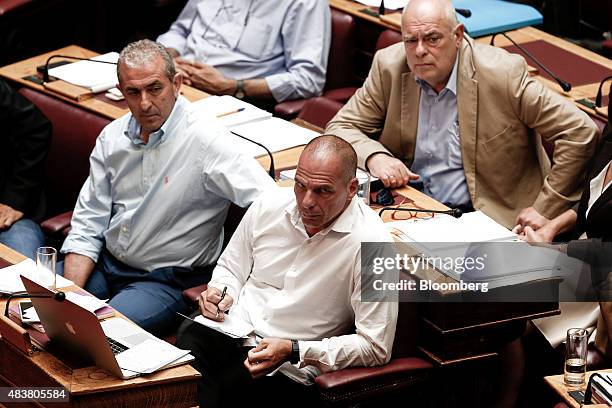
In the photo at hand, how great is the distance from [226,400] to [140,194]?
0.92m

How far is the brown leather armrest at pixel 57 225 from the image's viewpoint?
4496mm

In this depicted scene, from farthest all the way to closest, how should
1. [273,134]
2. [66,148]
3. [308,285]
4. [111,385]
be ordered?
[66,148]
[273,134]
[308,285]
[111,385]

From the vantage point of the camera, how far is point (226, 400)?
375cm

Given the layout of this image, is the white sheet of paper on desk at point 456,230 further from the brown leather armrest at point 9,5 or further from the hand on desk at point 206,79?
the brown leather armrest at point 9,5

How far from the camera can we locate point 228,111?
15.8ft

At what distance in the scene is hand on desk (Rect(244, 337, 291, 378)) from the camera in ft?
11.4

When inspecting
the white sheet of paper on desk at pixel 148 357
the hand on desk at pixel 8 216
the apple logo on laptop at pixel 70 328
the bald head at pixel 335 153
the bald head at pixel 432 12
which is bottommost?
the hand on desk at pixel 8 216

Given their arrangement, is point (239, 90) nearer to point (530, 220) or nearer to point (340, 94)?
point (340, 94)

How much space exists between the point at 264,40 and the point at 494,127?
1.65 meters

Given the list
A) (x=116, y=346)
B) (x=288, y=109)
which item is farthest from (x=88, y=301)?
(x=288, y=109)

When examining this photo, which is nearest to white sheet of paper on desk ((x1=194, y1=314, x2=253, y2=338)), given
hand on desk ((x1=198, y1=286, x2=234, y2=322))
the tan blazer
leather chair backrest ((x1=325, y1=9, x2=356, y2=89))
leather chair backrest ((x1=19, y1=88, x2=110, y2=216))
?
hand on desk ((x1=198, y1=286, x2=234, y2=322))

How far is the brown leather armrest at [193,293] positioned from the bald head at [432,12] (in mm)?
1225

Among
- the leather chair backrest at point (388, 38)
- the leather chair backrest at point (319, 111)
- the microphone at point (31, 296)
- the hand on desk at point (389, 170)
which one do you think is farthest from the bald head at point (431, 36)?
the microphone at point (31, 296)

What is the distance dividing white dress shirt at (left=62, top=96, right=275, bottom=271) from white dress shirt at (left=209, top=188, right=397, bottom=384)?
27 cm
